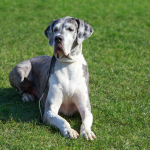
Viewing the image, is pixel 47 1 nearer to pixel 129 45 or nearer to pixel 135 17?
pixel 135 17

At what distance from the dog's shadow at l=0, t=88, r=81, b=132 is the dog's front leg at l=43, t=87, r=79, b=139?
16 cm

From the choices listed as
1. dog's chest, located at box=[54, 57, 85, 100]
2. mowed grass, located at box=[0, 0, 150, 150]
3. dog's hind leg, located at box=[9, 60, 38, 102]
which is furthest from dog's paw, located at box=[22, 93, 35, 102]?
dog's chest, located at box=[54, 57, 85, 100]

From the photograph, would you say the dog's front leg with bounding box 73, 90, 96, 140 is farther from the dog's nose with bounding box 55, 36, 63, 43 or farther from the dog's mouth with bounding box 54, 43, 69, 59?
the dog's nose with bounding box 55, 36, 63, 43

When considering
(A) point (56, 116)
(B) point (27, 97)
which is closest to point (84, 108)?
(A) point (56, 116)

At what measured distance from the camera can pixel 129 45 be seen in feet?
29.8

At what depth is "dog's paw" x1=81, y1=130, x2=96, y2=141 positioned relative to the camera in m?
3.96

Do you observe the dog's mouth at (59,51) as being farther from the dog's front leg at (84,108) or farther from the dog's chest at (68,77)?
the dog's front leg at (84,108)

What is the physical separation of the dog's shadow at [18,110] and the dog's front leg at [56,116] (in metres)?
0.16

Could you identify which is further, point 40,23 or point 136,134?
point 40,23

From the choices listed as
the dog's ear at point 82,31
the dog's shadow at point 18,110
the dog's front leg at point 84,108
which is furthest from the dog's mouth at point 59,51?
the dog's shadow at point 18,110

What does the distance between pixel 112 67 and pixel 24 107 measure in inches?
117

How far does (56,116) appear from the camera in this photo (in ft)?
14.0

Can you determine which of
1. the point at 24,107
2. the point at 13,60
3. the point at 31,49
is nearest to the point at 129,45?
the point at 31,49

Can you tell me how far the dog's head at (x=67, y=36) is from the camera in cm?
425
